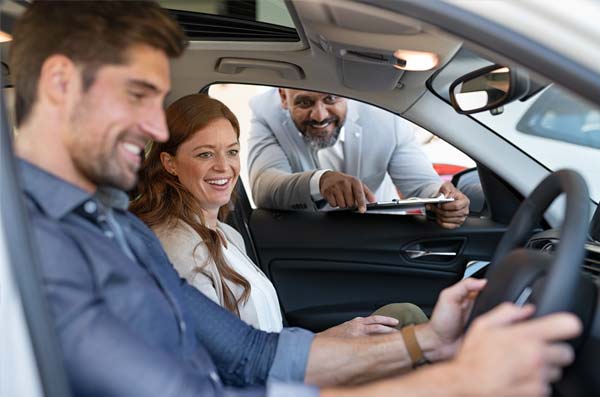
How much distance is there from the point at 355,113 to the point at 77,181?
7.23ft

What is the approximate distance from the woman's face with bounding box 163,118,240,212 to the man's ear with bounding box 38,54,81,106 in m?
1.11

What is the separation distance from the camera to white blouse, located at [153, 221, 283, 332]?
2086 millimetres

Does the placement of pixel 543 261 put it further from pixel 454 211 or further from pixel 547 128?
pixel 454 211

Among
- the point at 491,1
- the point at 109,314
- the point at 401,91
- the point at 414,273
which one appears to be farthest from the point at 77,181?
the point at 414,273

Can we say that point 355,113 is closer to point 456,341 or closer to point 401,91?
point 401,91

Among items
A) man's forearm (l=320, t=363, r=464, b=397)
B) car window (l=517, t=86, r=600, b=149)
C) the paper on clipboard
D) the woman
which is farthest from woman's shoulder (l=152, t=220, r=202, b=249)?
car window (l=517, t=86, r=600, b=149)

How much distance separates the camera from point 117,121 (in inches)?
49.8

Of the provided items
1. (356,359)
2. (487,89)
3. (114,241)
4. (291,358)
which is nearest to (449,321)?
(356,359)

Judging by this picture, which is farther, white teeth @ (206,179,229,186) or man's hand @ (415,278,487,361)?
white teeth @ (206,179,229,186)

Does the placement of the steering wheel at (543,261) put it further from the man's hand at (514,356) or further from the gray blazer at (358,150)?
the gray blazer at (358,150)

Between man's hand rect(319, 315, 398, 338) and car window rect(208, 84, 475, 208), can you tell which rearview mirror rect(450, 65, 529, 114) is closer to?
car window rect(208, 84, 475, 208)

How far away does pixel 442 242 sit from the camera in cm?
296

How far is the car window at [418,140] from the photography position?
2887 millimetres

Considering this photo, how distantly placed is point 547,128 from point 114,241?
1797 millimetres
